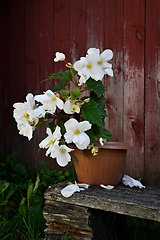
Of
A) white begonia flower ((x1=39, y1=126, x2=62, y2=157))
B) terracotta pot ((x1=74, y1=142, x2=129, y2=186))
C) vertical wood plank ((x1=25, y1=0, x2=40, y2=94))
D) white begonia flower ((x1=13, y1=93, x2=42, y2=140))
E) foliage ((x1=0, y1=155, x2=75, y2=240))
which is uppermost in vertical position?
vertical wood plank ((x1=25, y1=0, x2=40, y2=94))

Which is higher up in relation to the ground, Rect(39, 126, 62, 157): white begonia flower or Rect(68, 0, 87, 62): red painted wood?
Rect(68, 0, 87, 62): red painted wood

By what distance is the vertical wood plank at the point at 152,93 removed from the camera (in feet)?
9.54

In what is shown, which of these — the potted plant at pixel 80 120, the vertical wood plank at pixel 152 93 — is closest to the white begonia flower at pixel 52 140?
the potted plant at pixel 80 120

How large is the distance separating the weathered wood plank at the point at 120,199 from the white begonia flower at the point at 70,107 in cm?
39

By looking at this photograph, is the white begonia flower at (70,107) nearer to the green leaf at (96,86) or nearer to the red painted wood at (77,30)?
the green leaf at (96,86)

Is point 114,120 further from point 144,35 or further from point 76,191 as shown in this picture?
point 76,191

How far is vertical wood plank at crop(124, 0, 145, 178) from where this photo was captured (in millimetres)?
3002

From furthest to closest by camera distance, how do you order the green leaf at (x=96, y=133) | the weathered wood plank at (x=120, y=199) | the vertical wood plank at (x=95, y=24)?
the vertical wood plank at (x=95, y=24) → the green leaf at (x=96, y=133) → the weathered wood plank at (x=120, y=199)

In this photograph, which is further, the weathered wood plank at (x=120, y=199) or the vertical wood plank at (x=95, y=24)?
the vertical wood plank at (x=95, y=24)

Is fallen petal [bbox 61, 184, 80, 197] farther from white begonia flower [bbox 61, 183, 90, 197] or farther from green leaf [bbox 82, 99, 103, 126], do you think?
green leaf [bbox 82, 99, 103, 126]

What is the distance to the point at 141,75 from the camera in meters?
3.00

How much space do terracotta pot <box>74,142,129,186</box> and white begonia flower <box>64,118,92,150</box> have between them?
5.4 inches

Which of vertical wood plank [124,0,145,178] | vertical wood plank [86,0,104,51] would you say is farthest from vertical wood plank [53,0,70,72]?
vertical wood plank [124,0,145,178]

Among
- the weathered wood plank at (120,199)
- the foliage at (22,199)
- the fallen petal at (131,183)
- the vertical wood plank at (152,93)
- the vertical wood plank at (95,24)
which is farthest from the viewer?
the vertical wood plank at (95,24)
